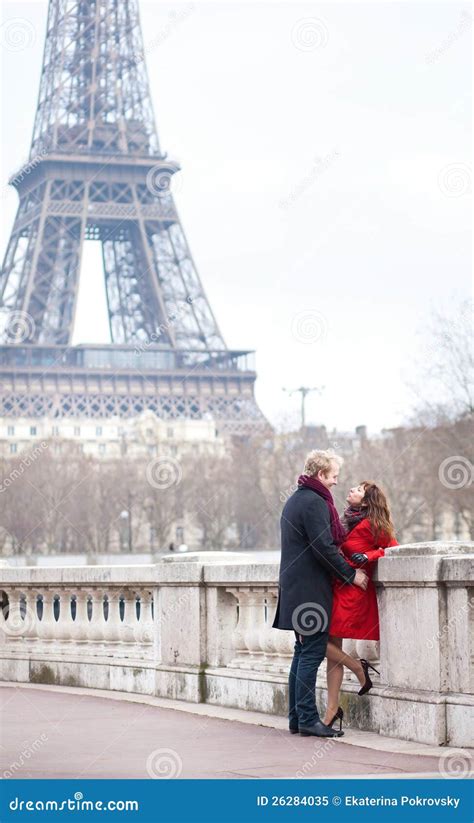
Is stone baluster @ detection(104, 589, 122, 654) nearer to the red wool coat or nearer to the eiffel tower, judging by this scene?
the red wool coat

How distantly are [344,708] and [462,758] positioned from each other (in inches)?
74.6

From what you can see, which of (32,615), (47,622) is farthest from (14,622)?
(47,622)

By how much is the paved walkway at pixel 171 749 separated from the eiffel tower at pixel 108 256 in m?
96.4

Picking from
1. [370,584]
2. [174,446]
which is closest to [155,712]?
[370,584]

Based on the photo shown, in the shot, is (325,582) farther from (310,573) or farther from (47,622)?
(47,622)

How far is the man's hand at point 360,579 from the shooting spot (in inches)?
418

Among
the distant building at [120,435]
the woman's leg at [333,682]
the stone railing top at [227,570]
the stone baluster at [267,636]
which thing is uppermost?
the distant building at [120,435]

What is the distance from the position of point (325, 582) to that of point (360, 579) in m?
0.29

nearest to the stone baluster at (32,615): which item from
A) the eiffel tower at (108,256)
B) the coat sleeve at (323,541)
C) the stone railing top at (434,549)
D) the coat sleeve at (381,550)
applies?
the coat sleeve at (323,541)

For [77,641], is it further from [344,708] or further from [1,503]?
[1,503]

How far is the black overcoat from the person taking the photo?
35.2 ft

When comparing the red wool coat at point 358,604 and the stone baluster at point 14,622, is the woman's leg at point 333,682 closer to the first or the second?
the red wool coat at point 358,604

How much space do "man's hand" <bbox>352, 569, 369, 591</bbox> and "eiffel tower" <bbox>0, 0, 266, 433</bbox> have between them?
97626 mm
